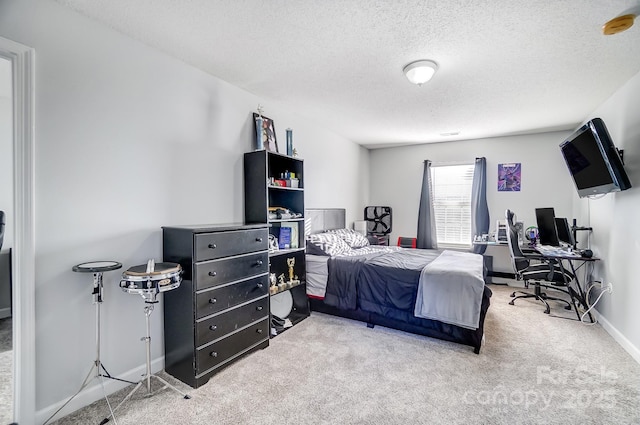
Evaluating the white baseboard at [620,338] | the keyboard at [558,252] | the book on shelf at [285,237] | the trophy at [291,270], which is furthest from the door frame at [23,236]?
the keyboard at [558,252]

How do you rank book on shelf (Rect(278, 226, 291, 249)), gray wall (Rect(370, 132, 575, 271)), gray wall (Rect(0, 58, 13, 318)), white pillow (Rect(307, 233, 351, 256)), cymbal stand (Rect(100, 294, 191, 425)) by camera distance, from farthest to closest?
1. gray wall (Rect(370, 132, 575, 271))
2. white pillow (Rect(307, 233, 351, 256))
3. book on shelf (Rect(278, 226, 291, 249))
4. cymbal stand (Rect(100, 294, 191, 425))
5. gray wall (Rect(0, 58, 13, 318))

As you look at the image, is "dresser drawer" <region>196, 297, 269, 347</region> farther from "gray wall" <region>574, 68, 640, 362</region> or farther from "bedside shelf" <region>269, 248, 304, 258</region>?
"gray wall" <region>574, 68, 640, 362</region>

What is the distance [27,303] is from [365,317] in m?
2.62

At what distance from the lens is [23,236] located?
1587 millimetres

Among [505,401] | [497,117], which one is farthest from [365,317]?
[497,117]

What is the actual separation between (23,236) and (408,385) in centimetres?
250

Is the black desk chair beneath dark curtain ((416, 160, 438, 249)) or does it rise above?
beneath

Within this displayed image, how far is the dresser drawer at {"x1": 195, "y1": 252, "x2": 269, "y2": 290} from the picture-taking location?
80.3 inches

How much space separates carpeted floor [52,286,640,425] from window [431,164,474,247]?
100 inches

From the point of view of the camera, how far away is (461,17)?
5.99 ft

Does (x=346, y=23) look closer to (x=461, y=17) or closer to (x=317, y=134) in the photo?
(x=461, y=17)

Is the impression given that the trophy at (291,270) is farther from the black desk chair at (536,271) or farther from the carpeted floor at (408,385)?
the black desk chair at (536,271)

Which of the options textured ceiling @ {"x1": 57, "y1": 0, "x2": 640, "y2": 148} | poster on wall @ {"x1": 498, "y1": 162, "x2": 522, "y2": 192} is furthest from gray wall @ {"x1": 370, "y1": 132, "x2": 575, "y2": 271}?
textured ceiling @ {"x1": 57, "y1": 0, "x2": 640, "y2": 148}

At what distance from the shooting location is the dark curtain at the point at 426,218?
211 inches
